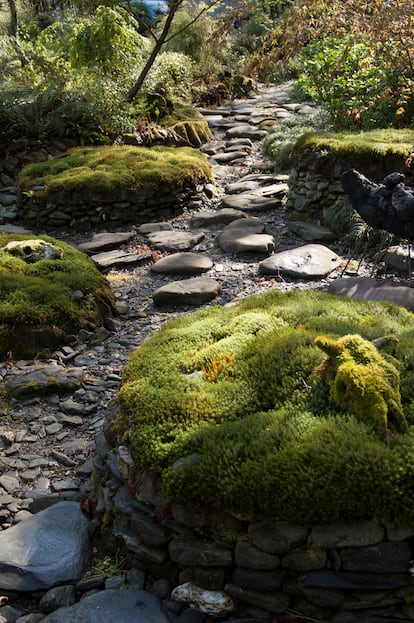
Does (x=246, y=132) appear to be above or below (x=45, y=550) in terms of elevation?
above

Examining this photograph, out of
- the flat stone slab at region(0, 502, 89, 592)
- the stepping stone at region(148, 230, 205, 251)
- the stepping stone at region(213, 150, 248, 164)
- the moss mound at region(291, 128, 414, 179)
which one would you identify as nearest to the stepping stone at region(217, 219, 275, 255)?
the stepping stone at region(148, 230, 205, 251)

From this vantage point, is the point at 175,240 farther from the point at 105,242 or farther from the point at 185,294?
the point at 185,294

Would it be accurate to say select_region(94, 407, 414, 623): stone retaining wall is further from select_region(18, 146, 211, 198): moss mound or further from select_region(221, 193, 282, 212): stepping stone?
select_region(18, 146, 211, 198): moss mound

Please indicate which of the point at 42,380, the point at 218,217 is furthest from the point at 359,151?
the point at 42,380

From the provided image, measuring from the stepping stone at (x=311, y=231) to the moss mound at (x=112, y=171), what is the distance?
1.97 metres

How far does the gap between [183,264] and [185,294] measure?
786 millimetres

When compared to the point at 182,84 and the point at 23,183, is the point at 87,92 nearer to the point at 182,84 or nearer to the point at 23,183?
the point at 23,183

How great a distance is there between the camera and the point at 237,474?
2469 mm

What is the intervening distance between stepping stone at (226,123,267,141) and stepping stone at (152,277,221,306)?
6728 millimetres

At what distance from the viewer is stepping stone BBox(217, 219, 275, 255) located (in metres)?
6.46

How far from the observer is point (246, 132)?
11680 millimetres

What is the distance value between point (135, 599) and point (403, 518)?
116 centimetres

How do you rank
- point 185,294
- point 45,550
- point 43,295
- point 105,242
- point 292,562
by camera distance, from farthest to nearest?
point 105,242, point 185,294, point 43,295, point 45,550, point 292,562

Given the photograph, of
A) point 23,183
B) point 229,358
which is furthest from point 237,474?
point 23,183
